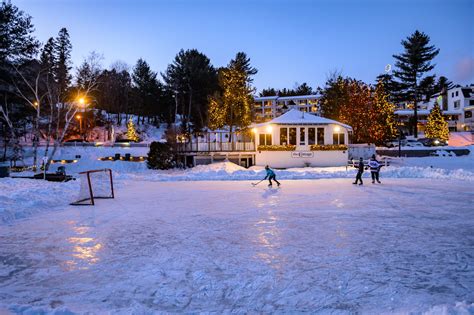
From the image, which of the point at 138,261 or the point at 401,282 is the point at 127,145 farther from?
the point at 401,282

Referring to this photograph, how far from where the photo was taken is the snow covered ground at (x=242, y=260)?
4.62 meters

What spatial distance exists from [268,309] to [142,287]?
1.90 meters

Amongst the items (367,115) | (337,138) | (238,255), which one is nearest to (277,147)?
(337,138)

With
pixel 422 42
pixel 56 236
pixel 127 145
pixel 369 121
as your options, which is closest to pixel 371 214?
pixel 56 236

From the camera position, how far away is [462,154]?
118ft

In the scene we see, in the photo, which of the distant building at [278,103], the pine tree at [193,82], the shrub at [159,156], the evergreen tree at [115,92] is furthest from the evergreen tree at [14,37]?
the distant building at [278,103]

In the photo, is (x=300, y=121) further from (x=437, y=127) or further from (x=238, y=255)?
(x=437, y=127)

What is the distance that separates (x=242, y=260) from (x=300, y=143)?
25.1 meters

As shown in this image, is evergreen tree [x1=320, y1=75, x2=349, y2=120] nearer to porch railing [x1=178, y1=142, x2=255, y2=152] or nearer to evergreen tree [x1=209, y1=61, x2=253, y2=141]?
evergreen tree [x1=209, y1=61, x2=253, y2=141]

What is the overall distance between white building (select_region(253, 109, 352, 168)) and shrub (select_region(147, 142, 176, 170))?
774 centimetres

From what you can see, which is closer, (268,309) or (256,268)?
(268,309)

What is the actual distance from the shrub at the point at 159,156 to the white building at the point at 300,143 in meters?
7.74

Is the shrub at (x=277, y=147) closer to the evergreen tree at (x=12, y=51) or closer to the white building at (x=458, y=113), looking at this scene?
the evergreen tree at (x=12, y=51)

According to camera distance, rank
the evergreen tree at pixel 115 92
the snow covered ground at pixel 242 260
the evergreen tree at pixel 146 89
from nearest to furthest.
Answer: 1. the snow covered ground at pixel 242 260
2. the evergreen tree at pixel 146 89
3. the evergreen tree at pixel 115 92
